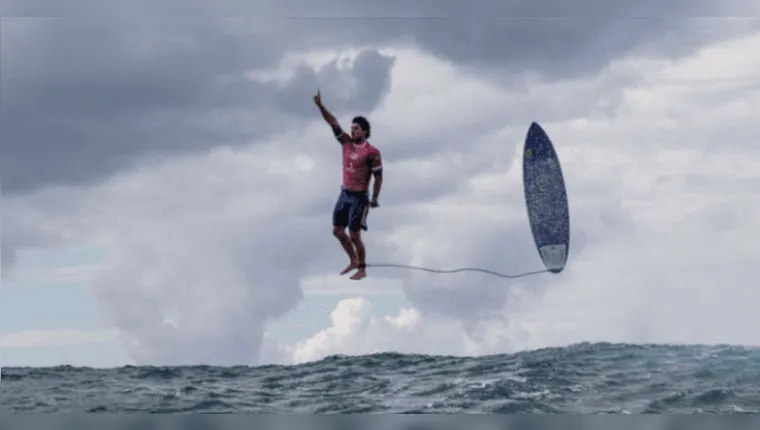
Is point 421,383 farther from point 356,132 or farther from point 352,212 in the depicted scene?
point 356,132

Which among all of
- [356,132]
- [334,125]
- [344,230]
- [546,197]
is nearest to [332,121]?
[334,125]

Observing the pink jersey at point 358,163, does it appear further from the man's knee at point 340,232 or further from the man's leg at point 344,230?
A: the man's knee at point 340,232

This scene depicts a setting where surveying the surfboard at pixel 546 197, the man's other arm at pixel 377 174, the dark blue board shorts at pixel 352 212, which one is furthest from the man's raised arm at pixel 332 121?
the surfboard at pixel 546 197

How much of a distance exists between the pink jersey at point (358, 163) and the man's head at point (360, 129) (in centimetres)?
5

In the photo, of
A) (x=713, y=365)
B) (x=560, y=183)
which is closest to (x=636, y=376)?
(x=713, y=365)

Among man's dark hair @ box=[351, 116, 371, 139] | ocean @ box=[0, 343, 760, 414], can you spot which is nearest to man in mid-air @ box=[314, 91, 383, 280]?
man's dark hair @ box=[351, 116, 371, 139]

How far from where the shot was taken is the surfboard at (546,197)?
12.0 m

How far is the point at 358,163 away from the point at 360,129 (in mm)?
286

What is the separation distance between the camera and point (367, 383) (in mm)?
12039

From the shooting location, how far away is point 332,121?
476 inches

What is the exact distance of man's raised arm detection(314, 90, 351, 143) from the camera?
39.6 feet

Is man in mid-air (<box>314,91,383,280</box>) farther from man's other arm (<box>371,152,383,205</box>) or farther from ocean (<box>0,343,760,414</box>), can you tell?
ocean (<box>0,343,760,414</box>)

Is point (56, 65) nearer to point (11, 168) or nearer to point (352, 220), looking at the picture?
point (11, 168)

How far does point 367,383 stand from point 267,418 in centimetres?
88
